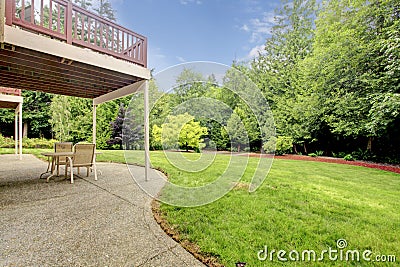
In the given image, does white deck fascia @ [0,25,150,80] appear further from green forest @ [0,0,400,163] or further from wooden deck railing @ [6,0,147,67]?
green forest @ [0,0,400,163]

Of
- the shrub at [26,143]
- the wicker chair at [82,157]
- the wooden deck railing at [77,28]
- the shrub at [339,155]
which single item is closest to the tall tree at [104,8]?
the shrub at [26,143]

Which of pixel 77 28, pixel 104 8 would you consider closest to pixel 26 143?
pixel 77 28

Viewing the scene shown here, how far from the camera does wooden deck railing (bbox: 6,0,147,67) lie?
9.49 ft

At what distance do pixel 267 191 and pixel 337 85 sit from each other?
27.3 ft

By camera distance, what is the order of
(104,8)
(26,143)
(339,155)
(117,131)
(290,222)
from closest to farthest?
(290,222)
(339,155)
(117,131)
(26,143)
(104,8)

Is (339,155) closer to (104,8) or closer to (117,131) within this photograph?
(117,131)

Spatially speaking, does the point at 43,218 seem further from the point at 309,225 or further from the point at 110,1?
the point at 110,1

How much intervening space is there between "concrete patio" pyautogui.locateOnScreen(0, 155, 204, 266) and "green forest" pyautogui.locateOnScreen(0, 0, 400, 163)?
63.0 inches

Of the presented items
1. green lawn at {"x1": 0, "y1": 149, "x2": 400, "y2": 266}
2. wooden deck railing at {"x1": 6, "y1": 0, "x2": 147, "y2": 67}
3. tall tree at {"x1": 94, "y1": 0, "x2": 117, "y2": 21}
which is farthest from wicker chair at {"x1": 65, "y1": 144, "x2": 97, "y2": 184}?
tall tree at {"x1": 94, "y1": 0, "x2": 117, "y2": 21}

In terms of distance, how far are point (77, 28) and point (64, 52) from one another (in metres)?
0.56

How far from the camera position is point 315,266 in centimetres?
160

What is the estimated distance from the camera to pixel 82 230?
2.09 metres

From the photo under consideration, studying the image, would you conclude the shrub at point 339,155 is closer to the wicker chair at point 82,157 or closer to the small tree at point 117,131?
the wicker chair at point 82,157

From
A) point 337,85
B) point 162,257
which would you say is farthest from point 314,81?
point 162,257
